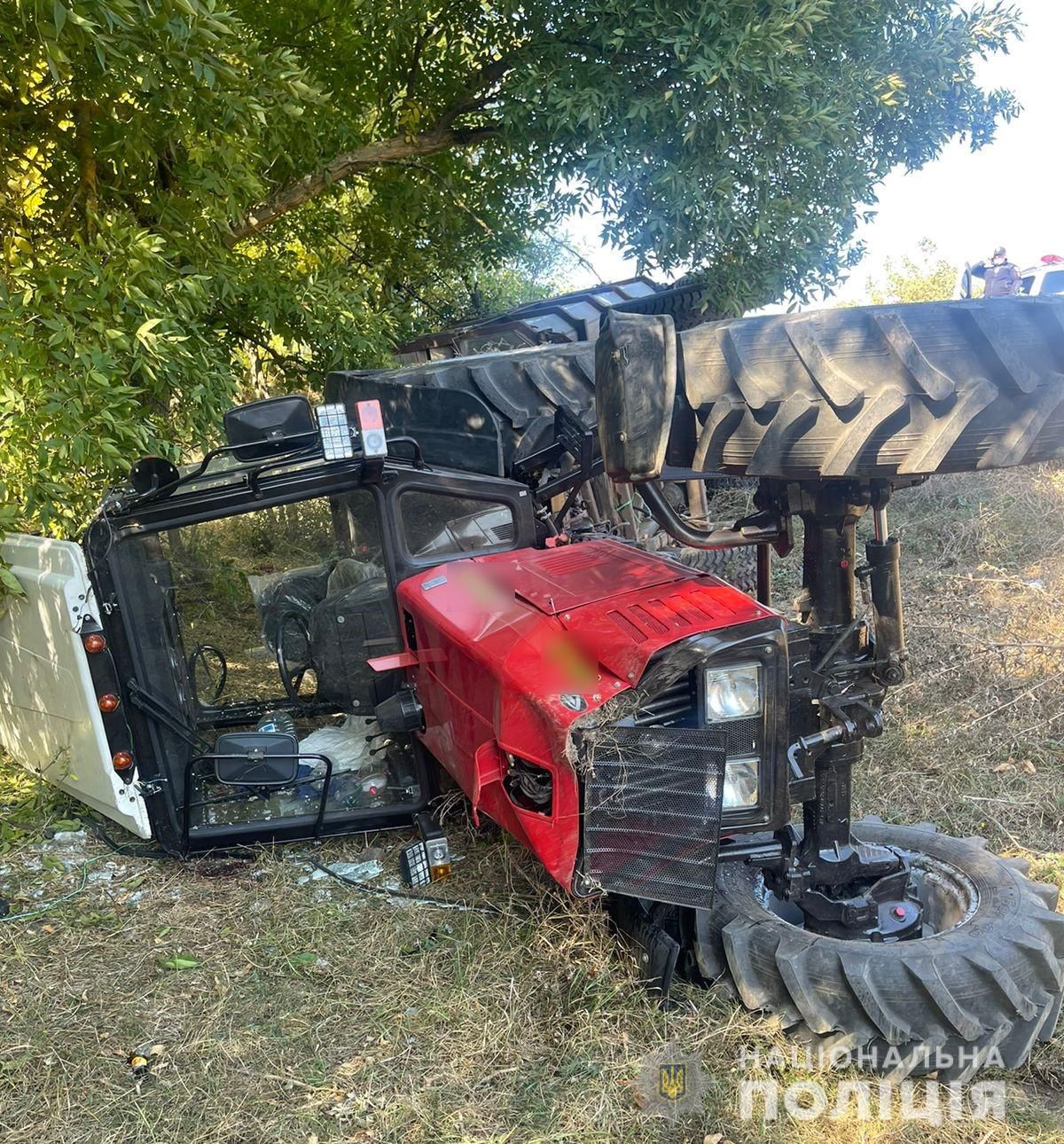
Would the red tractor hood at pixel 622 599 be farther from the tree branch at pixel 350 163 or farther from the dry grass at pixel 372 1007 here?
the tree branch at pixel 350 163

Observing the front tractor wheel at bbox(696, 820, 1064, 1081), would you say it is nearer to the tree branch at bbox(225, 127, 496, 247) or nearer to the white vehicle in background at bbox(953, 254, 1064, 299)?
the white vehicle in background at bbox(953, 254, 1064, 299)

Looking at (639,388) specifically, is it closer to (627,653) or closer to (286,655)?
(627,653)

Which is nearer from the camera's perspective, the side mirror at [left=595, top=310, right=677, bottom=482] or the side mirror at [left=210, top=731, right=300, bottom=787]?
the side mirror at [left=595, top=310, right=677, bottom=482]

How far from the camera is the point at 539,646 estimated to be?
3.07 m

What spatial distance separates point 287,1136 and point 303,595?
2044 mm

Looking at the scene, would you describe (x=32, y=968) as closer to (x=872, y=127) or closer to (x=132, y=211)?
(x=132, y=211)

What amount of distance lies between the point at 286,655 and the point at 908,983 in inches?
104

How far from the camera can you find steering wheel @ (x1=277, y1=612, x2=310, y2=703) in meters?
4.02

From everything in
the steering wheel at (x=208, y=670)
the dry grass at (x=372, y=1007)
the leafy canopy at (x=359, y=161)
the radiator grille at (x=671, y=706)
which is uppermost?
the leafy canopy at (x=359, y=161)

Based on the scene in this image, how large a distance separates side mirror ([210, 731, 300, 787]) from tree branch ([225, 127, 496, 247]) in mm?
4641

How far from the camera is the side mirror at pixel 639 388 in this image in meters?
2.62

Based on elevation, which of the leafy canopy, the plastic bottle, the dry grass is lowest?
the dry grass

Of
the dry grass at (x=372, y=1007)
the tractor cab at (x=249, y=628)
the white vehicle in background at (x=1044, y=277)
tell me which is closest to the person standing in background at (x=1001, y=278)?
the white vehicle in background at (x=1044, y=277)

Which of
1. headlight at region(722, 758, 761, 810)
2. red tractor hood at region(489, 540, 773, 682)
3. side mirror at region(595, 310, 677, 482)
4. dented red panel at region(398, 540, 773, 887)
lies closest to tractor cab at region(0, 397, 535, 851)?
dented red panel at region(398, 540, 773, 887)
